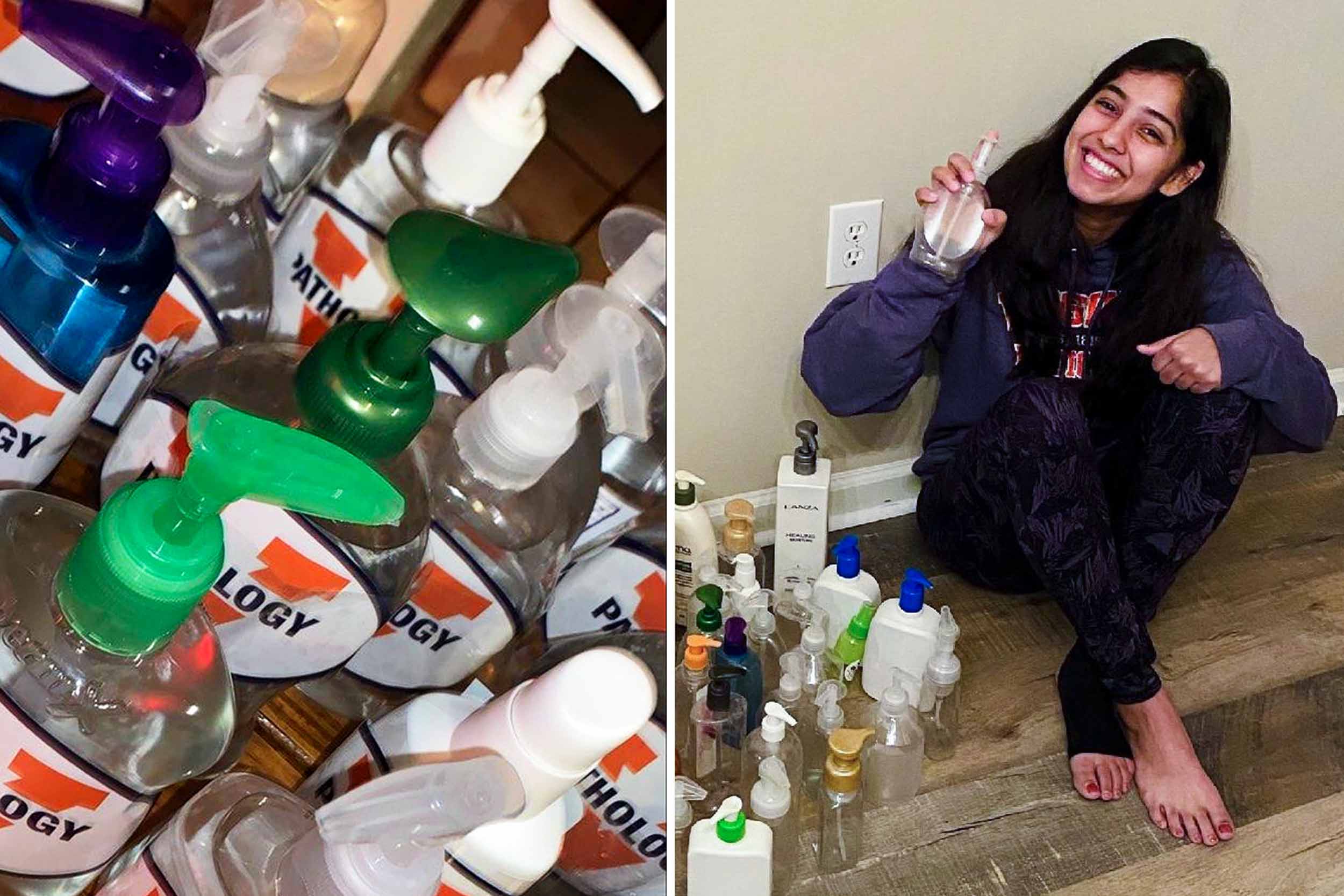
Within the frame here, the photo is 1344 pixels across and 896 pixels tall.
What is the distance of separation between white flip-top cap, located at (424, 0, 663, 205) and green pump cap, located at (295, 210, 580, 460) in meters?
0.01

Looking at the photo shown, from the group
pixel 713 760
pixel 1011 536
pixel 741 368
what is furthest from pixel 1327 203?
pixel 713 760

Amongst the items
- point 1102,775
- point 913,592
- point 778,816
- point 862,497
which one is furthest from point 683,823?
point 862,497

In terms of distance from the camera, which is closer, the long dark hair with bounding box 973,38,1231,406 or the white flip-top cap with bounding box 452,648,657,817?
the white flip-top cap with bounding box 452,648,657,817

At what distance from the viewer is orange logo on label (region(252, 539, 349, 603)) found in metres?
0.29

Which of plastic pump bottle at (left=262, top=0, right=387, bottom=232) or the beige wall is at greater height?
plastic pump bottle at (left=262, top=0, right=387, bottom=232)

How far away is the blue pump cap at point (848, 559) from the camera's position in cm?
134

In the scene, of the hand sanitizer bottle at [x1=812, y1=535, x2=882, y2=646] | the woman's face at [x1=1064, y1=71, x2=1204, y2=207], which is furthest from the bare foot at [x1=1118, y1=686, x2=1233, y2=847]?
the woman's face at [x1=1064, y1=71, x2=1204, y2=207]

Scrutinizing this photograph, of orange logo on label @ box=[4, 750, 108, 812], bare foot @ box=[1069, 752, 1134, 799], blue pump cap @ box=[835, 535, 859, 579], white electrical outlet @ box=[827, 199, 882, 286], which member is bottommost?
bare foot @ box=[1069, 752, 1134, 799]

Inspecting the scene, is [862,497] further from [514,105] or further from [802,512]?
[514,105]

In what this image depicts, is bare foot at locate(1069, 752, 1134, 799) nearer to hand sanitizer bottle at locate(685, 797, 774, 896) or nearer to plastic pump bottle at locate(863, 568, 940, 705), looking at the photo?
plastic pump bottle at locate(863, 568, 940, 705)

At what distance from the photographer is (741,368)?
1.46 meters

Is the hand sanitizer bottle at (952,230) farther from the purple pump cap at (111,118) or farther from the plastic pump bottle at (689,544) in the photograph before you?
the purple pump cap at (111,118)

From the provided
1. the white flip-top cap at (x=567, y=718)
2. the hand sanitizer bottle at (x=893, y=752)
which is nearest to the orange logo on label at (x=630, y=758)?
the white flip-top cap at (x=567, y=718)

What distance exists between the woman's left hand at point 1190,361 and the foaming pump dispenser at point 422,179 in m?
1.11
